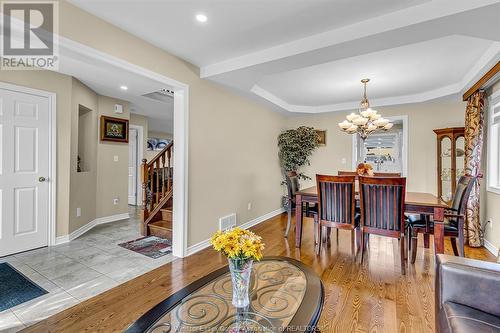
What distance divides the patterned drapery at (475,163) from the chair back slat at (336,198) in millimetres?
1948

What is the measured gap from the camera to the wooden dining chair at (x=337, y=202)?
2.90 metres

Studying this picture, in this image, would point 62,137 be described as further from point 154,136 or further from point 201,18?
point 154,136

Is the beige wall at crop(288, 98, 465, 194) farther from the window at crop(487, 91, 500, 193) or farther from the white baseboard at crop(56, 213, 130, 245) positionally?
the white baseboard at crop(56, 213, 130, 245)

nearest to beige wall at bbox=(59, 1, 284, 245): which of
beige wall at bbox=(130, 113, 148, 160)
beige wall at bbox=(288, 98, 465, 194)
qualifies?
beige wall at bbox=(288, 98, 465, 194)

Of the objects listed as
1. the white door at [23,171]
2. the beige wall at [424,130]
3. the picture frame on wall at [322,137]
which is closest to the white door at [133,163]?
the white door at [23,171]

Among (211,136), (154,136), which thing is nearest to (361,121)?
(211,136)

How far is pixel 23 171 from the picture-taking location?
311 centimetres

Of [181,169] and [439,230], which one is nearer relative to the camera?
[439,230]

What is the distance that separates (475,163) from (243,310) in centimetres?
390

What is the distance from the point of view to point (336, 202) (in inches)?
117

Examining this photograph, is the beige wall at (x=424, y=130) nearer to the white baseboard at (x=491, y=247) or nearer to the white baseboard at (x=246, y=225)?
the white baseboard at (x=491, y=247)

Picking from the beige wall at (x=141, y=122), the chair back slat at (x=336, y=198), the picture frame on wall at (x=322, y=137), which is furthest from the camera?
the beige wall at (x=141, y=122)

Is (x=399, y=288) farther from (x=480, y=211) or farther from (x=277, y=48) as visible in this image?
(x=277, y=48)

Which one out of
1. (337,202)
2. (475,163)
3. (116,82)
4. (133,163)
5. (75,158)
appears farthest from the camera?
(133,163)
